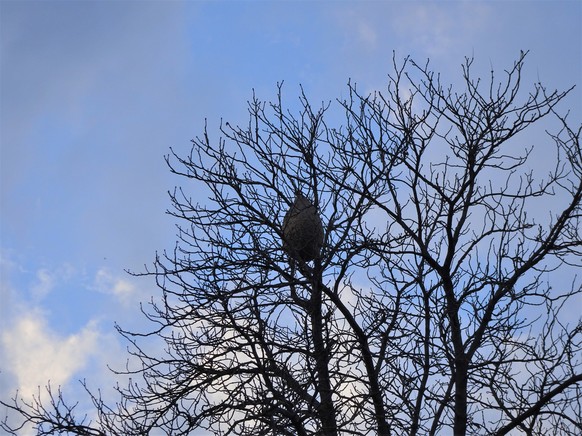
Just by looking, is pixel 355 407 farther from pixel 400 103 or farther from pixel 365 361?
pixel 400 103

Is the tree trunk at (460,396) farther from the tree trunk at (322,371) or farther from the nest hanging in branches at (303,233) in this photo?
the nest hanging in branches at (303,233)

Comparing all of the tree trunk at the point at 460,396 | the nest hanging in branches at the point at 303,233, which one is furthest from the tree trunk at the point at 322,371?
the tree trunk at the point at 460,396

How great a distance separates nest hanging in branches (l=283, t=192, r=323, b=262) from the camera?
9781 mm

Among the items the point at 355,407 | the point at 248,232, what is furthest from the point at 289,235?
the point at 355,407

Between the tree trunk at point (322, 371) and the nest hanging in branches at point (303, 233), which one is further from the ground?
the nest hanging in branches at point (303, 233)

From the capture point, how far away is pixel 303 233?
9.77m

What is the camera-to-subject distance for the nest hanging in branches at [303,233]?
978cm

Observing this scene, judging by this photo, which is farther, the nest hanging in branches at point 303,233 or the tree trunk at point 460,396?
the nest hanging in branches at point 303,233

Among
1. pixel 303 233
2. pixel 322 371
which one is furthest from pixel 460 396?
pixel 303 233

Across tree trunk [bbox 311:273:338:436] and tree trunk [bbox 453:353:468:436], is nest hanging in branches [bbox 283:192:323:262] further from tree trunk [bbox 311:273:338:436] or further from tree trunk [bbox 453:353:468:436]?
tree trunk [bbox 453:353:468:436]

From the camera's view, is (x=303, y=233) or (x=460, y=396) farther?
(x=303, y=233)

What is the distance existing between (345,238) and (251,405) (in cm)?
212

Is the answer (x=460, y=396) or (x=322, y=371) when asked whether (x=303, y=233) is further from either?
(x=460, y=396)

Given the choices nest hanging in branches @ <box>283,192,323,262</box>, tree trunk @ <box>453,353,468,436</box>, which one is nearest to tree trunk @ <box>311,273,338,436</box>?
nest hanging in branches @ <box>283,192,323,262</box>
